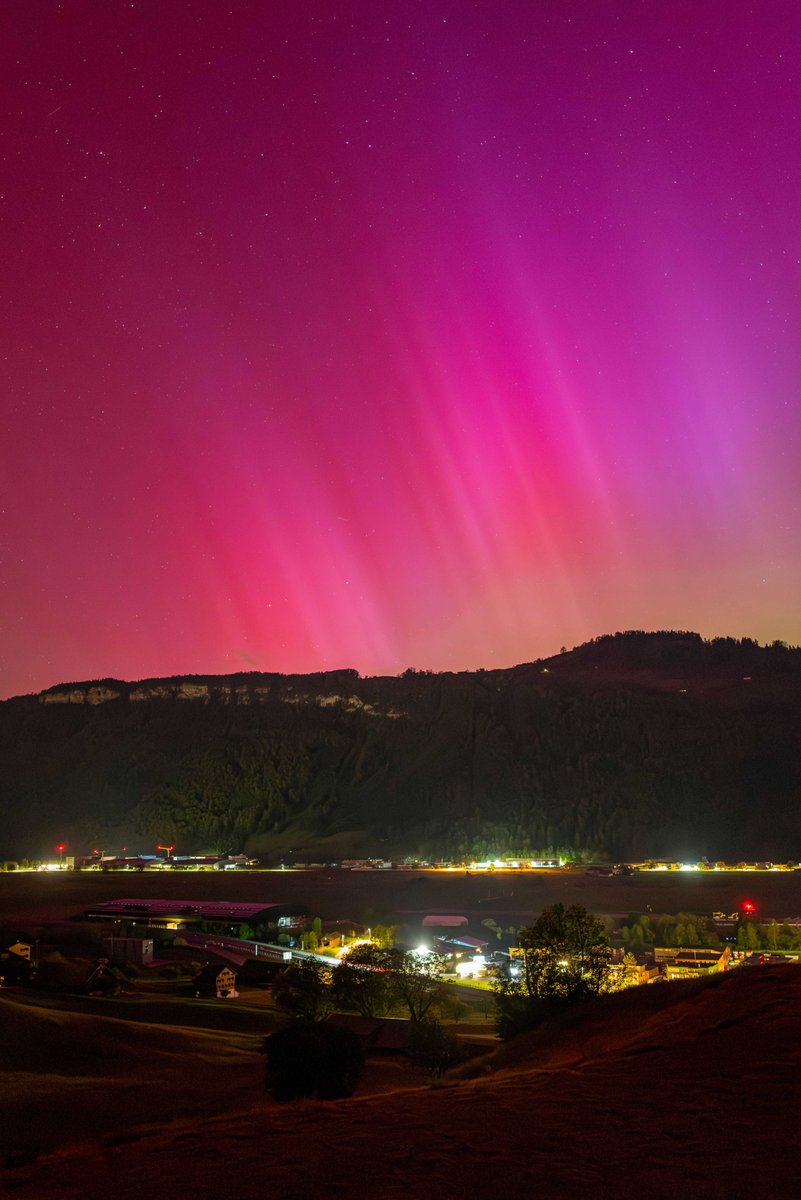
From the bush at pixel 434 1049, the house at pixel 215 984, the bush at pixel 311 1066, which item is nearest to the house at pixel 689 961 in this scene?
the house at pixel 215 984

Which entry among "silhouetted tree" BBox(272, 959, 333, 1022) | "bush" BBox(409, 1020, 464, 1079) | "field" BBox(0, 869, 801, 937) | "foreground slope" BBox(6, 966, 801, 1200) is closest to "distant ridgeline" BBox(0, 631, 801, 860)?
"field" BBox(0, 869, 801, 937)

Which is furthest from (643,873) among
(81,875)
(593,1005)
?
(593,1005)

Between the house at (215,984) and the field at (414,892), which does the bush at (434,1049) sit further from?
the field at (414,892)

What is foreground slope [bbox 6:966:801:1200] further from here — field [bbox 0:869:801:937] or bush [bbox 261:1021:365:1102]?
field [bbox 0:869:801:937]

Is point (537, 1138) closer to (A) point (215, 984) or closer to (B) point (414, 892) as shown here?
(A) point (215, 984)

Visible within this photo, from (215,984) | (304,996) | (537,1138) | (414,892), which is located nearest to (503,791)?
(414,892)

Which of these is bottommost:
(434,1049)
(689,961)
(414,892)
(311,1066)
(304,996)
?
(414,892)
